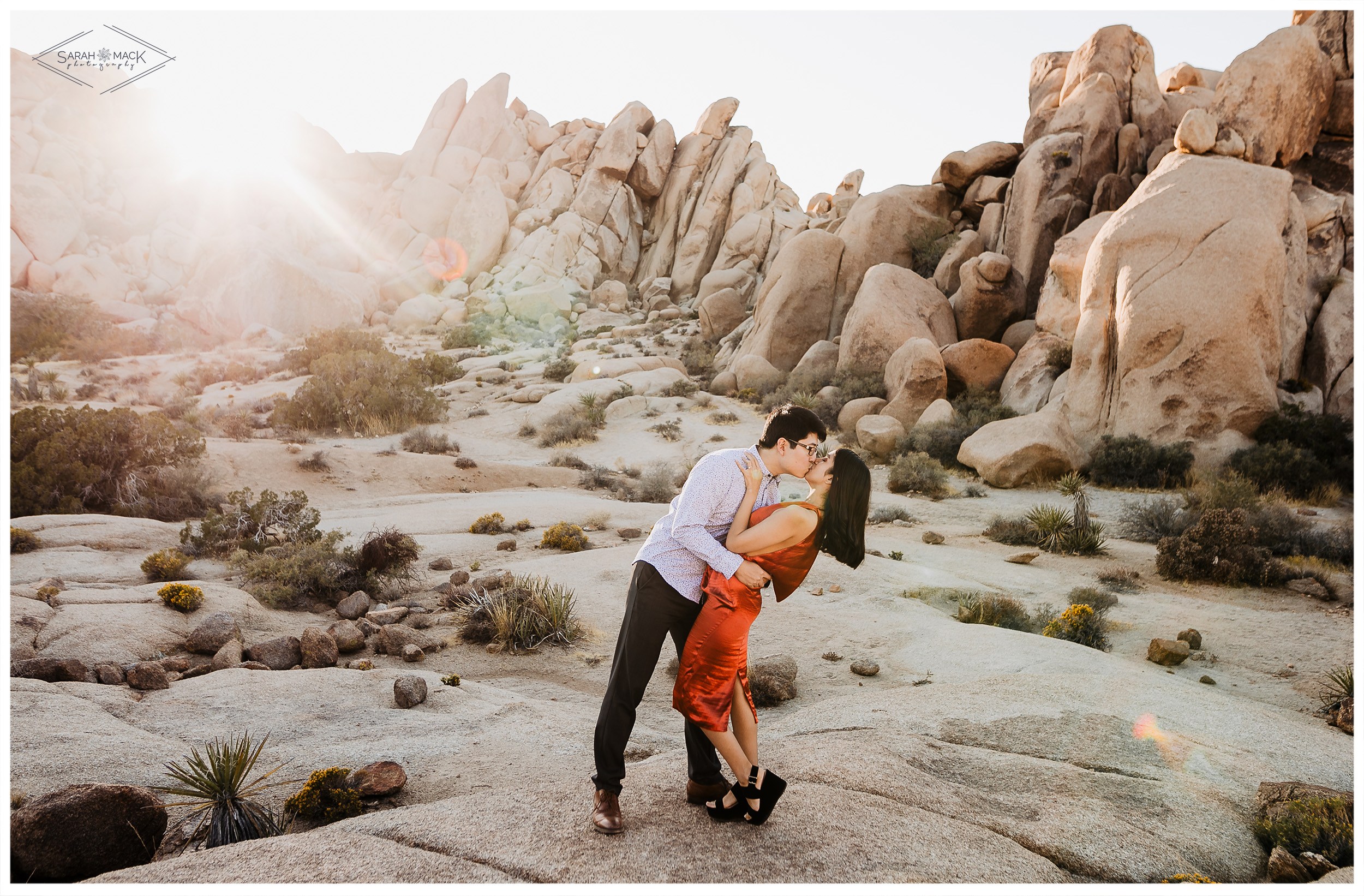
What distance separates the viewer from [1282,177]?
602 inches

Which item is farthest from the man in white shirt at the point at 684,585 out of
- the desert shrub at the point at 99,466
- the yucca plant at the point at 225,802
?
the desert shrub at the point at 99,466

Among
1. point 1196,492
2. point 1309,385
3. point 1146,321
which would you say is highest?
point 1146,321

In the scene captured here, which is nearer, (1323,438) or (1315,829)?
(1315,829)

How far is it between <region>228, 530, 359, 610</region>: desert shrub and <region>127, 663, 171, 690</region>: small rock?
2270 millimetres

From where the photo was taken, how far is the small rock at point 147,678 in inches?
210

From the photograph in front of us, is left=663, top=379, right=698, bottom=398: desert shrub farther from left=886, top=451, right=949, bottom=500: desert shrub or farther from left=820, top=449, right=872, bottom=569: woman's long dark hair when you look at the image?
left=820, top=449, right=872, bottom=569: woman's long dark hair

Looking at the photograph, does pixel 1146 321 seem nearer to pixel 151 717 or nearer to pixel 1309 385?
pixel 1309 385

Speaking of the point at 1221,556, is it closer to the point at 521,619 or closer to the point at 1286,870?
the point at 1286,870

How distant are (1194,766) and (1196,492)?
33.2 ft

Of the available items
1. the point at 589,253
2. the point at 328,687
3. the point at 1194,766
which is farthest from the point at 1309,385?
the point at 589,253

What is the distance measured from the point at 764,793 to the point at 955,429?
49.2 feet

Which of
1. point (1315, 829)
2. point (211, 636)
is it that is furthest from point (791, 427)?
point (211, 636)

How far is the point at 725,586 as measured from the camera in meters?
3.19
